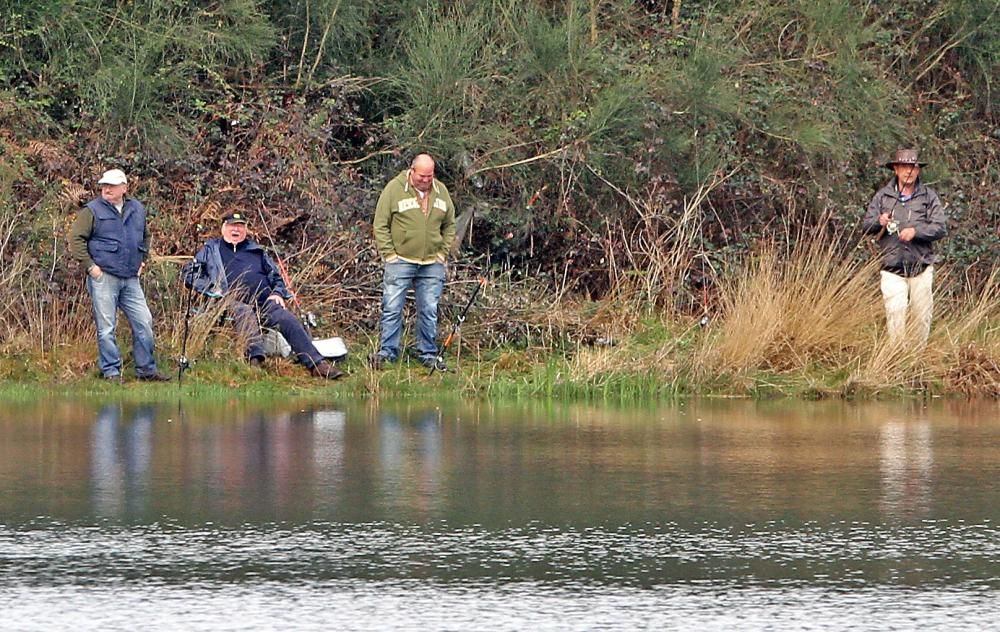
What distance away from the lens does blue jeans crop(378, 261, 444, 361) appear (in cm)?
1616

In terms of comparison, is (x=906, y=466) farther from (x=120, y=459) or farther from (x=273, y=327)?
(x=273, y=327)

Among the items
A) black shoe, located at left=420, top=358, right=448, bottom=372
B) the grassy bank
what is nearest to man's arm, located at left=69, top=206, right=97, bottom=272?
the grassy bank

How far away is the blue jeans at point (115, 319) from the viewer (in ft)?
50.5

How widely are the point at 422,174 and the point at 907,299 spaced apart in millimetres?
4391

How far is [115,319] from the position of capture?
1548cm

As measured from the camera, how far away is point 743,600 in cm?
659

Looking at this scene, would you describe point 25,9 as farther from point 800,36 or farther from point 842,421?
point 842,421

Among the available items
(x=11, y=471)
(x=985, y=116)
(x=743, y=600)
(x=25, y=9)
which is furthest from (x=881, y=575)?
(x=985, y=116)

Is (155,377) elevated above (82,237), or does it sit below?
below

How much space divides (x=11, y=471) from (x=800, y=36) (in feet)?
A: 44.6

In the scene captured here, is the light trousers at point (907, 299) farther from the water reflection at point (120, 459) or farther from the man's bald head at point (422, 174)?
the water reflection at point (120, 459)

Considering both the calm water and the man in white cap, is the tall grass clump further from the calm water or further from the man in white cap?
the man in white cap

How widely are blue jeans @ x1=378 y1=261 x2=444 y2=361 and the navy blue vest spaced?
2219mm

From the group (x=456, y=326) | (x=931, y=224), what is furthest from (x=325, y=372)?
(x=931, y=224)
